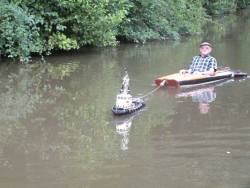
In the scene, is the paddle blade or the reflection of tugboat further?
the paddle blade

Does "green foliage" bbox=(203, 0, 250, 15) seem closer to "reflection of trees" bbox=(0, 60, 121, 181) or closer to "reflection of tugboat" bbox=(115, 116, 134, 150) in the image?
"reflection of trees" bbox=(0, 60, 121, 181)

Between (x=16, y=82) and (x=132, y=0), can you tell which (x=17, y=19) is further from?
(x=132, y=0)

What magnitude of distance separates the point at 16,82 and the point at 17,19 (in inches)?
136

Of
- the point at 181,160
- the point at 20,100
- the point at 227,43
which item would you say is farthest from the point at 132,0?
the point at 181,160

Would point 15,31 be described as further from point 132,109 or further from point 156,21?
point 156,21

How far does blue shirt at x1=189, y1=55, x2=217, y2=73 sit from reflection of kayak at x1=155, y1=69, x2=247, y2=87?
0.90ft

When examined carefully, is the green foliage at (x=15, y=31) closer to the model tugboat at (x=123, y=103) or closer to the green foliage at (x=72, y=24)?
the green foliage at (x=72, y=24)

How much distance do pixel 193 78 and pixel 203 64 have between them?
0.71 m

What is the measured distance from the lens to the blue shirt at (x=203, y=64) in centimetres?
1428

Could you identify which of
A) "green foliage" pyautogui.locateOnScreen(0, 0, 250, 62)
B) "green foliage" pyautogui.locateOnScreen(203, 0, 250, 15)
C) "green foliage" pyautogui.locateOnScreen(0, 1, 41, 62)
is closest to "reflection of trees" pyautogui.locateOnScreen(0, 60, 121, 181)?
"green foliage" pyautogui.locateOnScreen(0, 1, 41, 62)

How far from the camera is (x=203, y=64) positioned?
→ 14.3m

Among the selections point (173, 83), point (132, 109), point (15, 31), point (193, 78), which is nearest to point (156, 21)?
point (15, 31)

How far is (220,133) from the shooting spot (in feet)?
30.3

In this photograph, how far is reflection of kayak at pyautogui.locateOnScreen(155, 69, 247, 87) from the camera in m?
13.4
